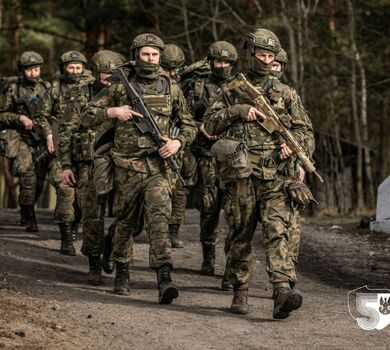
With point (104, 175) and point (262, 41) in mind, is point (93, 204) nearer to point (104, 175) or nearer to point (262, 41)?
point (104, 175)

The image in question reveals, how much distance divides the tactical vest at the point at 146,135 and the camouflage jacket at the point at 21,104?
502cm

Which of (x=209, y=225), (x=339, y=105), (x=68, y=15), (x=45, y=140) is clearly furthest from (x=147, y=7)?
(x=209, y=225)

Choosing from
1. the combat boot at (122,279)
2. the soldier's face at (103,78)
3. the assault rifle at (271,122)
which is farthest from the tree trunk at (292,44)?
the assault rifle at (271,122)

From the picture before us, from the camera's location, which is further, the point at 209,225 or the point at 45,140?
the point at 45,140

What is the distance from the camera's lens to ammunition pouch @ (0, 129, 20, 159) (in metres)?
14.6

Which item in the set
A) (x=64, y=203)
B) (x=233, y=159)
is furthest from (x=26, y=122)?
(x=233, y=159)

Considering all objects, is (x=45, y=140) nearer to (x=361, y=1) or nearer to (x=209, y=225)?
(x=209, y=225)

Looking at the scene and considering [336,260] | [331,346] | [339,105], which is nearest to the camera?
[331,346]

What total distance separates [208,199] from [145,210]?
6.97 ft

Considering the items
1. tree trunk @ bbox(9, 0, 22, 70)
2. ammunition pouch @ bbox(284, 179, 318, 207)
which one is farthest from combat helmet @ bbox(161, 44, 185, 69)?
tree trunk @ bbox(9, 0, 22, 70)

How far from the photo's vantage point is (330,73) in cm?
2617

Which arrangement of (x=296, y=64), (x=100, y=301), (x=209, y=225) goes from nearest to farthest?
(x=100, y=301)
(x=209, y=225)
(x=296, y=64)

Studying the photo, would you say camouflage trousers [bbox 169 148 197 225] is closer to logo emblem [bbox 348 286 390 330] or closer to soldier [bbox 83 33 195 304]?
soldier [bbox 83 33 195 304]

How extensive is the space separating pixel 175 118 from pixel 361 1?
16.5m
